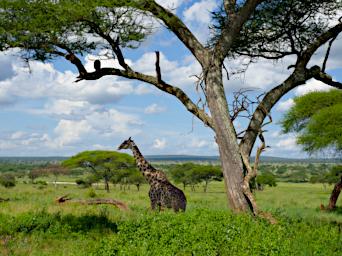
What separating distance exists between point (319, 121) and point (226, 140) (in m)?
14.5

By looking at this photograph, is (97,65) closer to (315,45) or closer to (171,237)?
(171,237)

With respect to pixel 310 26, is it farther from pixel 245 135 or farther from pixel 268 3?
pixel 245 135

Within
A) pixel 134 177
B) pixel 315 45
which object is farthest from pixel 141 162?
pixel 134 177

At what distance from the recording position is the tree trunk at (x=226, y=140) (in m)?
11.1

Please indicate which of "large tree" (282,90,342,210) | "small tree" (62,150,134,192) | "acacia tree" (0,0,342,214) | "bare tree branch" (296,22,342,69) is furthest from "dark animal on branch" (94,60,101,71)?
"small tree" (62,150,134,192)

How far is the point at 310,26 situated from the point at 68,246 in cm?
965

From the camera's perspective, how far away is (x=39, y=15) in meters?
10.8

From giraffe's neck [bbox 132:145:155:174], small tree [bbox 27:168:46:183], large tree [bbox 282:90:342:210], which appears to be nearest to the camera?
giraffe's neck [bbox 132:145:155:174]

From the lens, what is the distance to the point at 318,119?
80.8 ft

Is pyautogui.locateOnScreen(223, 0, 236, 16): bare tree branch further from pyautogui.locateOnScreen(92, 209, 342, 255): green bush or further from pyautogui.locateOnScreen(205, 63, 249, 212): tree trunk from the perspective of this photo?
pyautogui.locateOnScreen(92, 209, 342, 255): green bush

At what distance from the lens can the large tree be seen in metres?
23.7

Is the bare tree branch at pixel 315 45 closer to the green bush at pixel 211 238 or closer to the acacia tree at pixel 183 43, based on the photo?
the acacia tree at pixel 183 43

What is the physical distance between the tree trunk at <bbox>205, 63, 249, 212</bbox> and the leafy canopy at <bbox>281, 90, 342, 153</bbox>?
1374 centimetres

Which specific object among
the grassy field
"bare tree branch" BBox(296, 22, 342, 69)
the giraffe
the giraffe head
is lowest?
the grassy field
